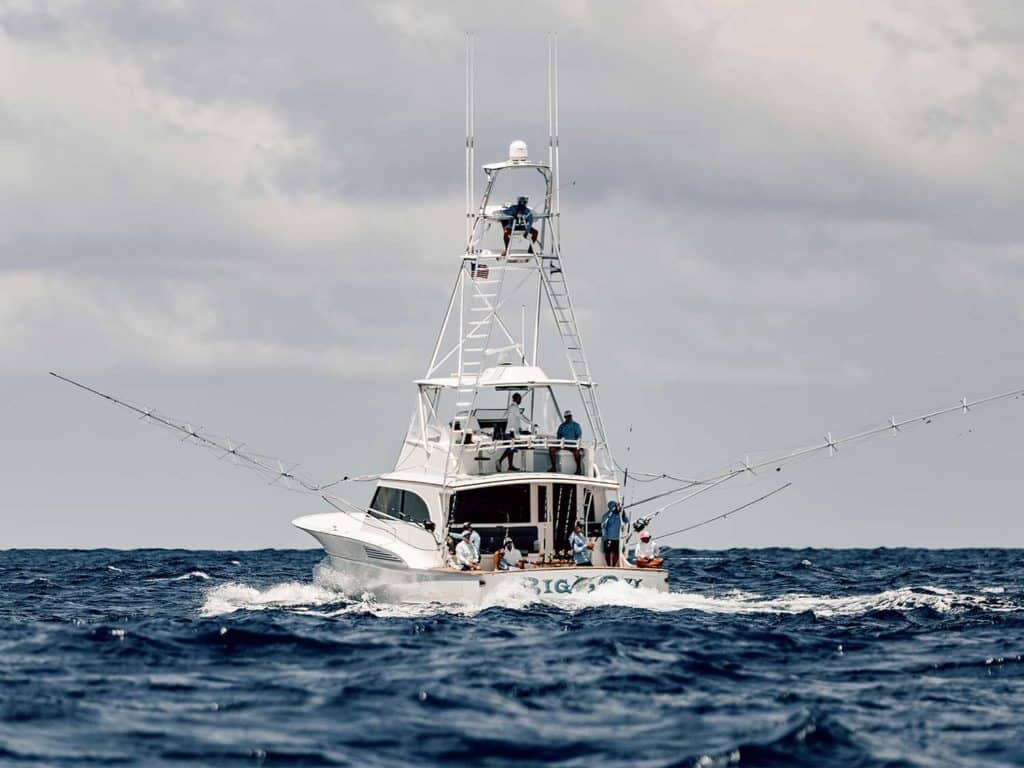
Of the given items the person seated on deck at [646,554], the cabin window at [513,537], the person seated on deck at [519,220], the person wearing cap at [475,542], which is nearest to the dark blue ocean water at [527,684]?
the person seated on deck at [646,554]

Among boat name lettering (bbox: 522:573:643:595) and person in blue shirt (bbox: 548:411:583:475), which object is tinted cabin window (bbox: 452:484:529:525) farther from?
boat name lettering (bbox: 522:573:643:595)

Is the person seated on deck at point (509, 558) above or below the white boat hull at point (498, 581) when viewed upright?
above

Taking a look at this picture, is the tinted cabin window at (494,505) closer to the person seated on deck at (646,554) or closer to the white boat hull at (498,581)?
the white boat hull at (498,581)

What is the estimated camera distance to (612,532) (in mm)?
32031

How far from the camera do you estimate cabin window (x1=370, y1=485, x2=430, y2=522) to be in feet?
111

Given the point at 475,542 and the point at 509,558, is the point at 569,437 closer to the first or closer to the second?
the point at 509,558

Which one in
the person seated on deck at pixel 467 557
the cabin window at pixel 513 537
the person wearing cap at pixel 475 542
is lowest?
the person seated on deck at pixel 467 557

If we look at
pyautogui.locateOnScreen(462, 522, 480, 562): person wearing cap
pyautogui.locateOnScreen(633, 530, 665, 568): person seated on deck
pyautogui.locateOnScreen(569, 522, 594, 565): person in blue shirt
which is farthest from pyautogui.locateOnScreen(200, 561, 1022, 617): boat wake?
pyautogui.locateOnScreen(462, 522, 480, 562): person wearing cap

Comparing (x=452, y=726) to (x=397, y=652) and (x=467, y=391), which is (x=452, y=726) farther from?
(x=467, y=391)

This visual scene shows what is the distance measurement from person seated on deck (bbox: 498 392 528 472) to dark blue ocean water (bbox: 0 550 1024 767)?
155 inches

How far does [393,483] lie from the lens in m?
35.5

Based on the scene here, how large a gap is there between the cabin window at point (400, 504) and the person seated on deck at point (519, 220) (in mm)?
5571

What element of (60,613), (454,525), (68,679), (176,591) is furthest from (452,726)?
(176,591)

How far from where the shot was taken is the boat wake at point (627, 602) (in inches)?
1187
